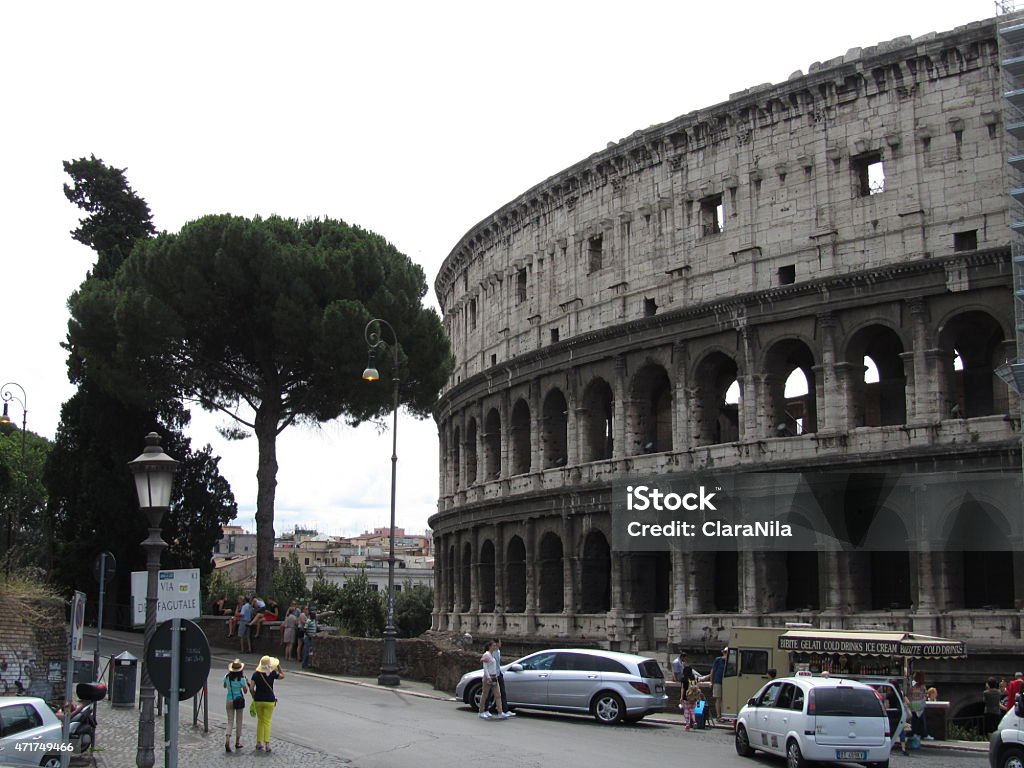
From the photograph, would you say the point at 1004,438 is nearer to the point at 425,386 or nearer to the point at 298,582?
the point at 425,386

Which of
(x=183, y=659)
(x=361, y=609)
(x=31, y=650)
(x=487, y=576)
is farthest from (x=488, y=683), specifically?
(x=361, y=609)

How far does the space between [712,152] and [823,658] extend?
53.1 feet

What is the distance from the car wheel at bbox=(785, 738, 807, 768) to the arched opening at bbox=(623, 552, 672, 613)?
57.9 feet

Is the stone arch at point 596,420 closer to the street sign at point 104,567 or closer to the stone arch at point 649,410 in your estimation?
the stone arch at point 649,410

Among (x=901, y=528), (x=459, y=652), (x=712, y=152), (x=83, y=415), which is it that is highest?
(x=712, y=152)

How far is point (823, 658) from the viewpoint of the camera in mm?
21516

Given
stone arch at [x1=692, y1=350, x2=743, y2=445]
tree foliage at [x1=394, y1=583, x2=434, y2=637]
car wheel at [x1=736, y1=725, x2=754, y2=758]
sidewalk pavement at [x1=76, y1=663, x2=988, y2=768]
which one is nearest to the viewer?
sidewalk pavement at [x1=76, y1=663, x2=988, y2=768]

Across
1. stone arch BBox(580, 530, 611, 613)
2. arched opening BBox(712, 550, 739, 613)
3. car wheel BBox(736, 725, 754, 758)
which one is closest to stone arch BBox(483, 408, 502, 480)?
stone arch BBox(580, 530, 611, 613)

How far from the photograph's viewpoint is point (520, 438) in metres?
41.0

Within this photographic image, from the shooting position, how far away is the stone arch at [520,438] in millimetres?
40656

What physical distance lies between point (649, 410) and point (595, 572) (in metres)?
5.16

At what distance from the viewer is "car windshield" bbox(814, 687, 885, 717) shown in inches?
616

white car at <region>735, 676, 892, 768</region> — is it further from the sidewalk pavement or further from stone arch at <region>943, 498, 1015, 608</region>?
stone arch at <region>943, 498, 1015, 608</region>

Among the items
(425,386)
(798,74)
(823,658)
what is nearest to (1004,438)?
(823,658)
